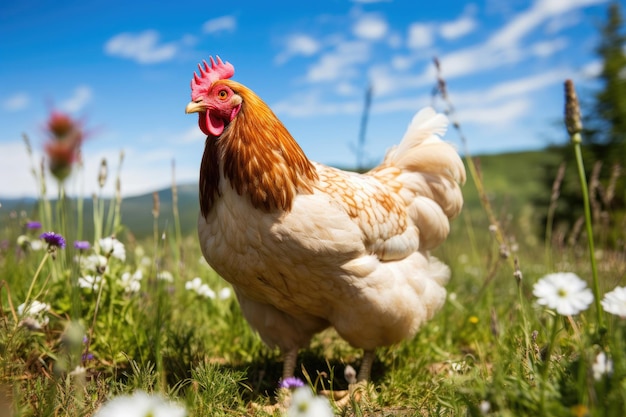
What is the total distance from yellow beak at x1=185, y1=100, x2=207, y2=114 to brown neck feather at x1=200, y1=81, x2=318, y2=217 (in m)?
0.18

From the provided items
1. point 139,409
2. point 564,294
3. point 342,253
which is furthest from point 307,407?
point 342,253

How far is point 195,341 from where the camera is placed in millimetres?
3570

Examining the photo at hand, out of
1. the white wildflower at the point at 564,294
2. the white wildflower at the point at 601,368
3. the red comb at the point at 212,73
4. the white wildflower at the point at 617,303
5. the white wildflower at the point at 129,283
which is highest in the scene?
the red comb at the point at 212,73

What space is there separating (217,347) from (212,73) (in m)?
2.13

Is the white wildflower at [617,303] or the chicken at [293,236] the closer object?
the white wildflower at [617,303]

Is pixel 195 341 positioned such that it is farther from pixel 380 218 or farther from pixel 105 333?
pixel 380 218

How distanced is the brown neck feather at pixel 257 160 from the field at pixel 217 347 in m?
0.50

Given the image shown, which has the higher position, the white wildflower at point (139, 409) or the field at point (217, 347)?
the white wildflower at point (139, 409)

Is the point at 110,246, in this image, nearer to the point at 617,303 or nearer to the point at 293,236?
the point at 293,236

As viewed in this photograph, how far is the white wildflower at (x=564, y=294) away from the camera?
5.21 ft

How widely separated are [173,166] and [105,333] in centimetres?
141

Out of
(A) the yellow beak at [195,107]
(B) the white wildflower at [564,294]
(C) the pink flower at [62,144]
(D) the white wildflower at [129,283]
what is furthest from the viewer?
(D) the white wildflower at [129,283]

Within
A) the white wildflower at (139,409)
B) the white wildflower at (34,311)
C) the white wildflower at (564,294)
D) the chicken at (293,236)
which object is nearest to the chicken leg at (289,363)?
the chicken at (293,236)

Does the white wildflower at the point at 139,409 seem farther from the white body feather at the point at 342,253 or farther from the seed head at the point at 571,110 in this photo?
the seed head at the point at 571,110
